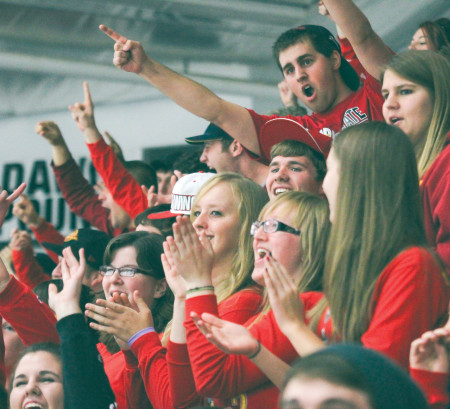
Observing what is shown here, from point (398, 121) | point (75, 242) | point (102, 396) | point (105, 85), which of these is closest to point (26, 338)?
point (102, 396)

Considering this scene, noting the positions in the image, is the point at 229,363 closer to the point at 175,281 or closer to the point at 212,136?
the point at 175,281

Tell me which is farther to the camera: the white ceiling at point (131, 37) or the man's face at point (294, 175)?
the white ceiling at point (131, 37)

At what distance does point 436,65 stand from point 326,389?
1564mm

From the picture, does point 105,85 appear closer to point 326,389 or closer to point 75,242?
point 75,242

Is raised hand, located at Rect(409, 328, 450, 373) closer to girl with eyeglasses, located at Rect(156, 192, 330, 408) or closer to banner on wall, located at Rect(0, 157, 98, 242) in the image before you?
girl with eyeglasses, located at Rect(156, 192, 330, 408)

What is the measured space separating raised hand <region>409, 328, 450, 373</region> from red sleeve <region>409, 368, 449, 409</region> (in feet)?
0.03

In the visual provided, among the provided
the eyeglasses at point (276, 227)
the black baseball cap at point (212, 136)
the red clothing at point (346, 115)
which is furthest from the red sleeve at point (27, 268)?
the eyeglasses at point (276, 227)

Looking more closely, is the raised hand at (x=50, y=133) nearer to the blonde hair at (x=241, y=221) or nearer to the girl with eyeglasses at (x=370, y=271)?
the blonde hair at (x=241, y=221)

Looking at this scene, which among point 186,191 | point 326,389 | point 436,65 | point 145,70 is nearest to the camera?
point 326,389

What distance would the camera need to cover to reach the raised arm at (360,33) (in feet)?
10.2

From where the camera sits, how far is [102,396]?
277 cm

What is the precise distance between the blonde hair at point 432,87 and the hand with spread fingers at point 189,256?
706mm

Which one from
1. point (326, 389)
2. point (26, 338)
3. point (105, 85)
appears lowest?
point (326, 389)

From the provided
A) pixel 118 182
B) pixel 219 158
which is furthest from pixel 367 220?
pixel 118 182
